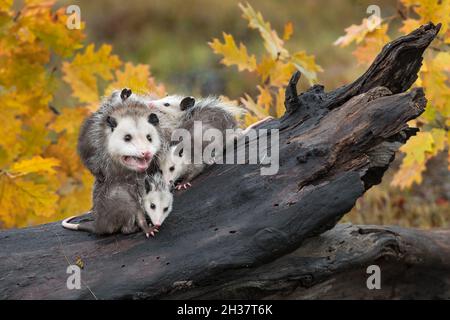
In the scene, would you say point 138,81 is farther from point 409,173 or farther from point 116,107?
point 409,173

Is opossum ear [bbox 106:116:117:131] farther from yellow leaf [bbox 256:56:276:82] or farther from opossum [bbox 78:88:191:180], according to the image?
yellow leaf [bbox 256:56:276:82]

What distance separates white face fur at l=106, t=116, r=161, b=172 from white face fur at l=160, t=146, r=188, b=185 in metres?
0.09

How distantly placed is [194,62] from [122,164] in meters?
8.01

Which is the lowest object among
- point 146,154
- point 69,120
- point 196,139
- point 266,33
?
point 146,154

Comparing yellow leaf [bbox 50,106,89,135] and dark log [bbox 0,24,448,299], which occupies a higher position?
yellow leaf [bbox 50,106,89,135]

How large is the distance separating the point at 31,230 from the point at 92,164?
19.5 inches

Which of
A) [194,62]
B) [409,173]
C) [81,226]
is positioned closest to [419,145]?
[409,173]

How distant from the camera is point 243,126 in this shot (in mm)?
4566

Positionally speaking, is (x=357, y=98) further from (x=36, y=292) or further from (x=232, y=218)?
(x=36, y=292)

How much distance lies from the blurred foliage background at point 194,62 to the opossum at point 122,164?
76cm

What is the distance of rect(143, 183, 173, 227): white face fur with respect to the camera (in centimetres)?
352

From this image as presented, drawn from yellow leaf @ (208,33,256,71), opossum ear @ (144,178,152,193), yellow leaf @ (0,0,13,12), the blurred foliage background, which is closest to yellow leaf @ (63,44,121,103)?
the blurred foliage background

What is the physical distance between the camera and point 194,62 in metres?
11.5

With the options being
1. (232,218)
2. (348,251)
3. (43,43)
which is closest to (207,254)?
(232,218)
